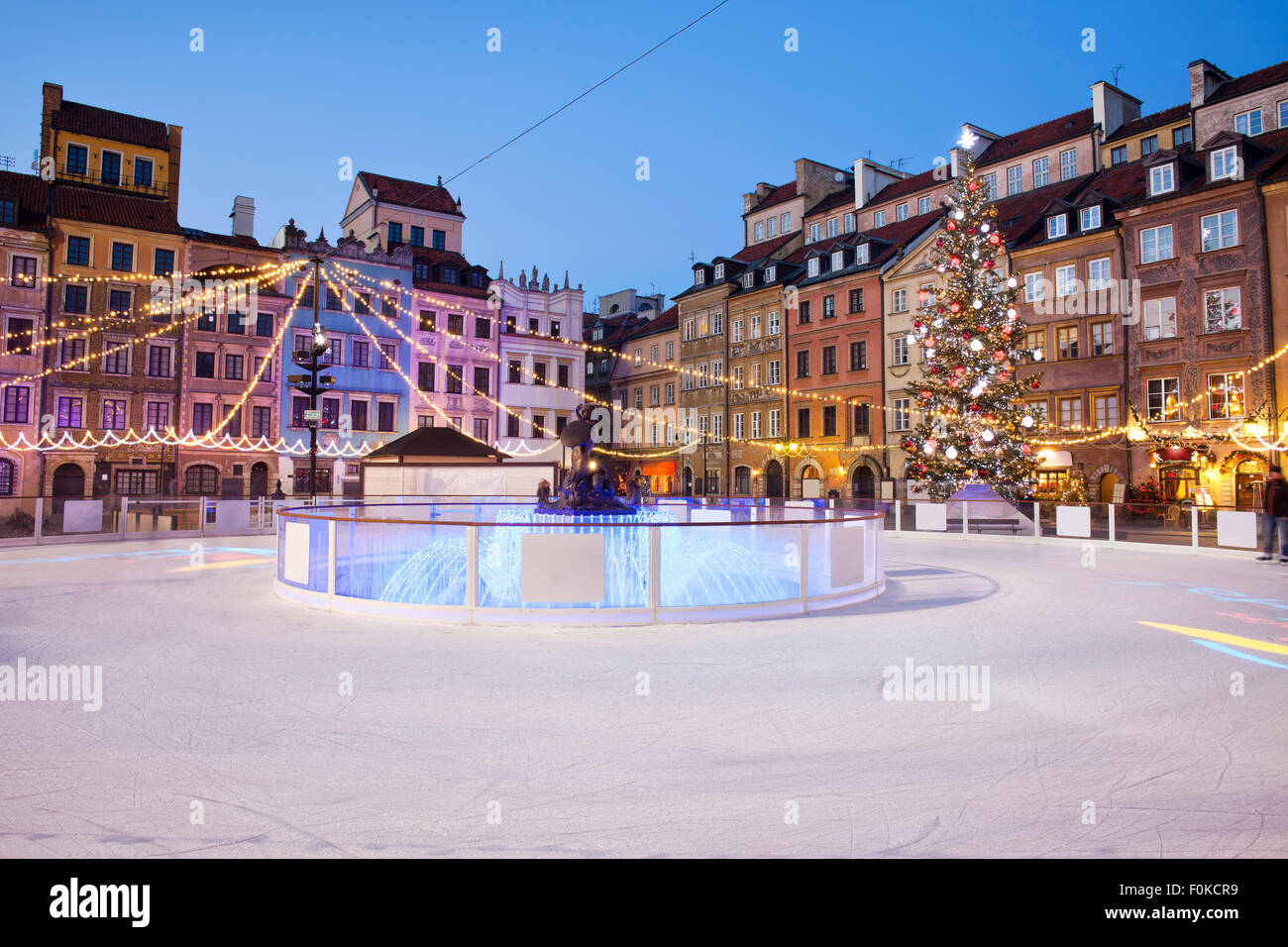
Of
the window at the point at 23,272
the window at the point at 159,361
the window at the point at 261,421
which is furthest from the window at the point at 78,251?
the window at the point at 261,421

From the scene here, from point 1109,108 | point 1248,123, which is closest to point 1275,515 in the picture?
point 1248,123

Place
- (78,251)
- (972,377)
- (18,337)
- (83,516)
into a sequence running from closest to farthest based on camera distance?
(83,516) < (972,377) < (18,337) < (78,251)

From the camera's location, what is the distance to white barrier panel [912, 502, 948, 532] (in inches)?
1102

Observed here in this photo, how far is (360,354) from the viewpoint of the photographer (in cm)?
4881

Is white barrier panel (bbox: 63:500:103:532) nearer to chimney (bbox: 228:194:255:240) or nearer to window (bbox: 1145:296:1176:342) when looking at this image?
chimney (bbox: 228:194:255:240)

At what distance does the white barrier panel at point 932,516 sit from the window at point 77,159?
50.4 m

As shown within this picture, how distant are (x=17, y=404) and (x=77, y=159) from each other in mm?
16382

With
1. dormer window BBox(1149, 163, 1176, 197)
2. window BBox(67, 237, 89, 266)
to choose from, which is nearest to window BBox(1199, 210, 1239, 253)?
dormer window BBox(1149, 163, 1176, 197)

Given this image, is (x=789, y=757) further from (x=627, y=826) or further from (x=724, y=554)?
(x=724, y=554)

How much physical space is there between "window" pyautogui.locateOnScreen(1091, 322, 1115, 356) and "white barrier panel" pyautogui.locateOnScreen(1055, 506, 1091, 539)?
1382 centimetres

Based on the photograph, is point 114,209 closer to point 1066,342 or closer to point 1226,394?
point 1066,342

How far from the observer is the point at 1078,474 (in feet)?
114

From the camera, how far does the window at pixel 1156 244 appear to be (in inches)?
1292
